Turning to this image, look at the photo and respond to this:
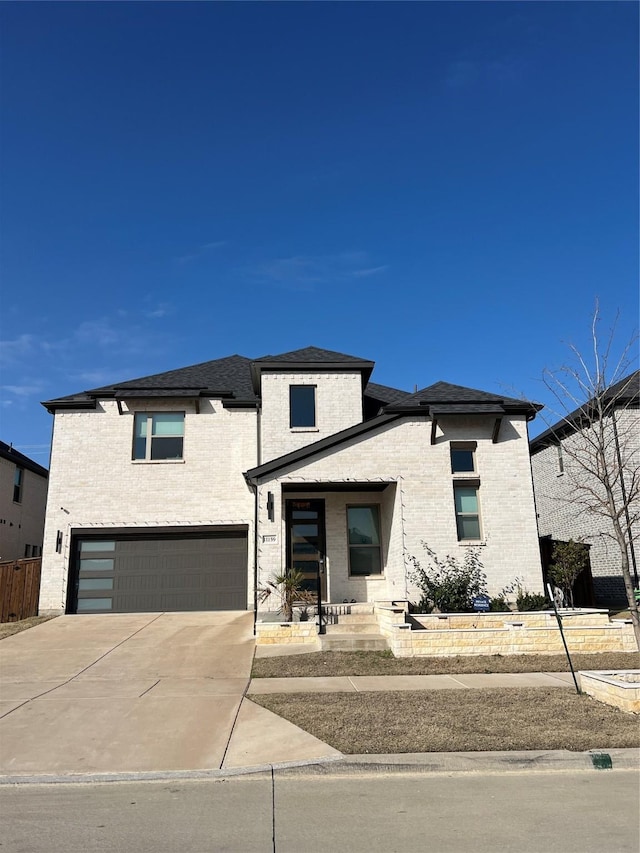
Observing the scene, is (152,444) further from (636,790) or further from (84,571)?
(636,790)

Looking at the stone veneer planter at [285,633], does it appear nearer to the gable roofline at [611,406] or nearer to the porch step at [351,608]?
the porch step at [351,608]

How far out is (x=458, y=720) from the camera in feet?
23.4

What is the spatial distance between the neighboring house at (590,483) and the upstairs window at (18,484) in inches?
724

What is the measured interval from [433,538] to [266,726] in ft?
26.9

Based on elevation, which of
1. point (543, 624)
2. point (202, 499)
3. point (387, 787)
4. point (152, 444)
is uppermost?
point (152, 444)

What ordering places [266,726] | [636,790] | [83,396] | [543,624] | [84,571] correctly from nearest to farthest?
1. [636,790]
2. [266,726]
3. [543,624]
4. [84,571]
5. [83,396]

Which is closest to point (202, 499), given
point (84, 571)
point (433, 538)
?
point (84, 571)

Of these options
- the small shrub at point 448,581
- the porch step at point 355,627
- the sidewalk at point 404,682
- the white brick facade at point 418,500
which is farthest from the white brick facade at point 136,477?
the sidewalk at point 404,682

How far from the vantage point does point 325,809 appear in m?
4.95

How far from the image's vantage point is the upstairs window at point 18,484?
22016mm

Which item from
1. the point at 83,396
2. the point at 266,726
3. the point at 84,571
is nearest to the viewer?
the point at 266,726

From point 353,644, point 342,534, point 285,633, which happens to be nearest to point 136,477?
point 342,534

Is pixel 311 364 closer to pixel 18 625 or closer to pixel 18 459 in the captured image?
pixel 18 625

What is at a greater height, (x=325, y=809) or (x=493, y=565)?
(x=493, y=565)
